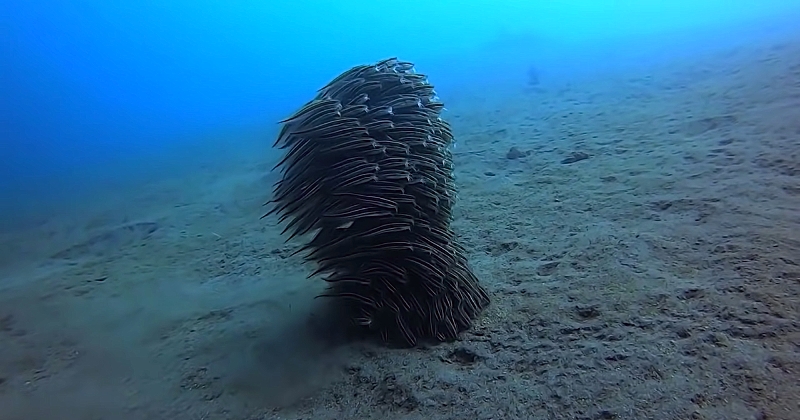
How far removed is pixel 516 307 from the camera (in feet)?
9.04

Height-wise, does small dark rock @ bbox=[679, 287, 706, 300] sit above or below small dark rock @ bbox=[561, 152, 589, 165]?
below

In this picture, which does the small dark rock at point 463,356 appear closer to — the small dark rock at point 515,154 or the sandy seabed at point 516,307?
the sandy seabed at point 516,307

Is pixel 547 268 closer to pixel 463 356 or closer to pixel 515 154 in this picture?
pixel 463 356

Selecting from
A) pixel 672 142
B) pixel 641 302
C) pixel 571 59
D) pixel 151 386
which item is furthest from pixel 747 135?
pixel 571 59

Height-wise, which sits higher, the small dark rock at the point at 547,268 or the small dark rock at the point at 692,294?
the small dark rock at the point at 547,268

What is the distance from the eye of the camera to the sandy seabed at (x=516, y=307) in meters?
2.04

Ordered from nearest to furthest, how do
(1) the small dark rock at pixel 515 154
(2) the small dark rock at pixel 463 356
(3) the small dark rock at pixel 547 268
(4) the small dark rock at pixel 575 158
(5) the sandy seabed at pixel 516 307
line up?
(5) the sandy seabed at pixel 516 307 < (2) the small dark rock at pixel 463 356 < (3) the small dark rock at pixel 547 268 < (4) the small dark rock at pixel 575 158 < (1) the small dark rock at pixel 515 154

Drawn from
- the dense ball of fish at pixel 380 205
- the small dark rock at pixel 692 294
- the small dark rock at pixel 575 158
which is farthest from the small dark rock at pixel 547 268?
the small dark rock at pixel 575 158

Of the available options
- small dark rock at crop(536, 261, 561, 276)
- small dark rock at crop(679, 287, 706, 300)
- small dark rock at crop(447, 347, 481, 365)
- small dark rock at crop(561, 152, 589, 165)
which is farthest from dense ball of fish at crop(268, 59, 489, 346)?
small dark rock at crop(561, 152, 589, 165)

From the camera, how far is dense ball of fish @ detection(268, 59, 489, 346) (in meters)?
2.51

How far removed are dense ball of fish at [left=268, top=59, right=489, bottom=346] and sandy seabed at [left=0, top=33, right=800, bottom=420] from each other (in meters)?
0.19

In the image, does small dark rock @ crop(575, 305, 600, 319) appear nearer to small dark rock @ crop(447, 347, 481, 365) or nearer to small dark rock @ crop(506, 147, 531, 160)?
small dark rock @ crop(447, 347, 481, 365)

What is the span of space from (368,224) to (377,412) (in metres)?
0.85

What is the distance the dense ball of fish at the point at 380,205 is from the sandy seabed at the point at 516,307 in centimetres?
19
